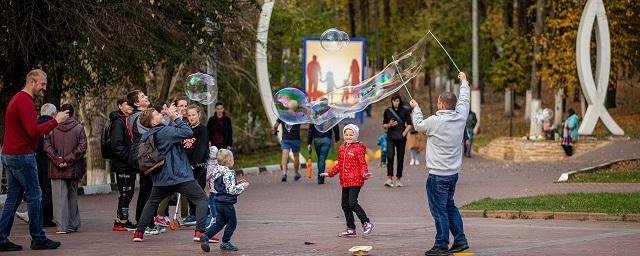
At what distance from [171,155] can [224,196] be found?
93 centimetres

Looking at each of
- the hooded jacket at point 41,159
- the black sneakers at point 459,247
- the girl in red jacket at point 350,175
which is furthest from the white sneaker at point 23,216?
the black sneakers at point 459,247

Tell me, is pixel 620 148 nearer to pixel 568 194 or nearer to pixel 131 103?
pixel 568 194

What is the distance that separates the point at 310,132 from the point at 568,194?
7.32m

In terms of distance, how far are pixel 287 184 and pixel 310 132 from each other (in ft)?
3.78

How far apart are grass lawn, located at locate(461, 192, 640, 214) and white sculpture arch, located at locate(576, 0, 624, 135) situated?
21.0 meters

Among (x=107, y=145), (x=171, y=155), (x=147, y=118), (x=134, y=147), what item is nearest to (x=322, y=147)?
(x=107, y=145)

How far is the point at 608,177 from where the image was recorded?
2662 centimetres

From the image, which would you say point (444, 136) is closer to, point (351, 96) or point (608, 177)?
point (351, 96)

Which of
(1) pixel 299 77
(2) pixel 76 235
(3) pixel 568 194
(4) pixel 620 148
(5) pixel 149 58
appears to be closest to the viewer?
(2) pixel 76 235

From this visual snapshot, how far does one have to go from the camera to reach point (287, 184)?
27906mm

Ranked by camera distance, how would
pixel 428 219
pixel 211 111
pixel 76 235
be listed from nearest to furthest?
pixel 76 235
pixel 428 219
pixel 211 111

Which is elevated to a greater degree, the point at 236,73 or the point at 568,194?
the point at 236,73

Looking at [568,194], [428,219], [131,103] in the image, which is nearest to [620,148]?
[568,194]

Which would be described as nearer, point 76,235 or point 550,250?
point 550,250
